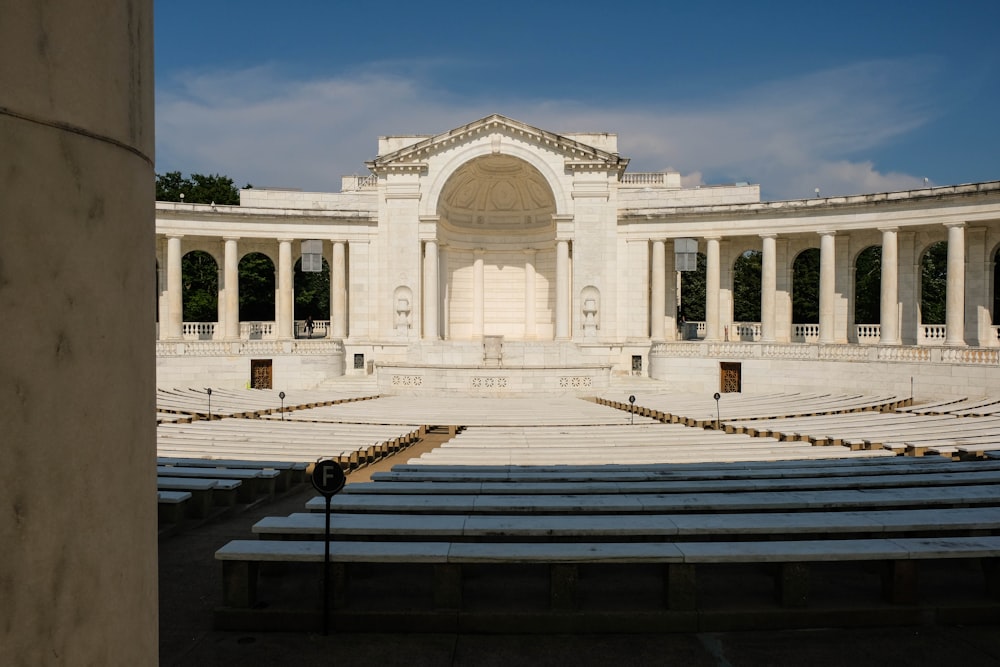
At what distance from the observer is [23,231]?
9.11 ft

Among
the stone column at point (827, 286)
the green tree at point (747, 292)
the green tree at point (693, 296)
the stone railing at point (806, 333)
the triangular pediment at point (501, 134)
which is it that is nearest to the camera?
the stone column at point (827, 286)

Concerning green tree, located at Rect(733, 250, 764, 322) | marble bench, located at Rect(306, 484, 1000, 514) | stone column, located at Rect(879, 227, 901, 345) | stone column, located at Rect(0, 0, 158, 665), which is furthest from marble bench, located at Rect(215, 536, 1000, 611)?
green tree, located at Rect(733, 250, 764, 322)

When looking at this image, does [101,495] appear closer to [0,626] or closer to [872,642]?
[0,626]

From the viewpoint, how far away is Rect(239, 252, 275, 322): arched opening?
241 feet

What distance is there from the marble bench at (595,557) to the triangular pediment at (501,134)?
45790 millimetres

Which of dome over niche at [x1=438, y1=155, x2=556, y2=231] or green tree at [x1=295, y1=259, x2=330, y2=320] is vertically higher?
dome over niche at [x1=438, y1=155, x2=556, y2=231]

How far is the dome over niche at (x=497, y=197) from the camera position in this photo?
177 ft

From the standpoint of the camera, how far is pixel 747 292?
90.1 m

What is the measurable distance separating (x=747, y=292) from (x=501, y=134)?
5100 cm

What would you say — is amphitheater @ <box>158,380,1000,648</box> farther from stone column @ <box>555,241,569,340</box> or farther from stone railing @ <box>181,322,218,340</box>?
stone railing @ <box>181,322,218,340</box>

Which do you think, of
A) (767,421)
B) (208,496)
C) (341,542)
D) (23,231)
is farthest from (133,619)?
(767,421)

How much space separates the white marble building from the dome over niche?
0.54 feet

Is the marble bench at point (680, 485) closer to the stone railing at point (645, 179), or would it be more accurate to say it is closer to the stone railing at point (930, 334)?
the stone railing at point (930, 334)

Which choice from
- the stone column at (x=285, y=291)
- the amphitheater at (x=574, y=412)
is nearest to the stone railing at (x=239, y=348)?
the amphitheater at (x=574, y=412)
